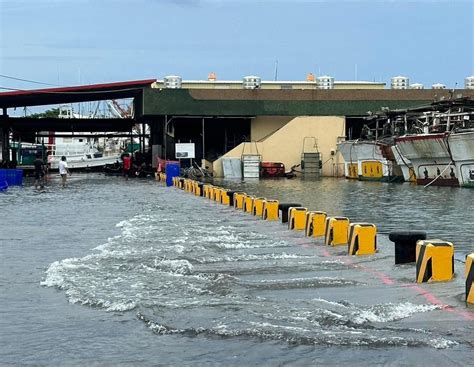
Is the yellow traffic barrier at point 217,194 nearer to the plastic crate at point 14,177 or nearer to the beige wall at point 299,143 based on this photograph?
the plastic crate at point 14,177

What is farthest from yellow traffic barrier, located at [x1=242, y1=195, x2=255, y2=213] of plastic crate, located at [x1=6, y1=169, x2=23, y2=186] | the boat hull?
the boat hull

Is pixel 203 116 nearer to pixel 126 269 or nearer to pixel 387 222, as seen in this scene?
pixel 387 222

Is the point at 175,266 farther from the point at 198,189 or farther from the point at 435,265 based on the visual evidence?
the point at 198,189

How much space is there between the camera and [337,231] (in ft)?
41.4

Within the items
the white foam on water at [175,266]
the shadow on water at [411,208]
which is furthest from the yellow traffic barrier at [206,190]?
the white foam on water at [175,266]

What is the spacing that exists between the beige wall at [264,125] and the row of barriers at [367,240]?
3168 cm

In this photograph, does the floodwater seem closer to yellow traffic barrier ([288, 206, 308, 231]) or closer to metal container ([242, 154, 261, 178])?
yellow traffic barrier ([288, 206, 308, 231])

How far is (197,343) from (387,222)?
11626mm

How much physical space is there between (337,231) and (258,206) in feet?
21.1

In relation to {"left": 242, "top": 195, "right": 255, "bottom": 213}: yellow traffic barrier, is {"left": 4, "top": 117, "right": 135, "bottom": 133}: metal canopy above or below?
above

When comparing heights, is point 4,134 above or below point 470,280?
above

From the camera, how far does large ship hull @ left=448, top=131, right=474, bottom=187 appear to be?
97.5 ft

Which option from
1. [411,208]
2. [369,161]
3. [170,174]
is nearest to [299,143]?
[369,161]

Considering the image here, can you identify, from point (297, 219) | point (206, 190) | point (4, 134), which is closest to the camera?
point (297, 219)
